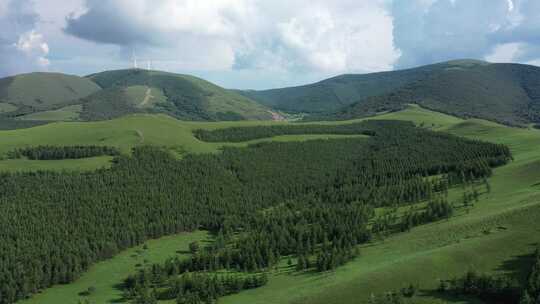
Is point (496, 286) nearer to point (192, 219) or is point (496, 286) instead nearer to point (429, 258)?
point (429, 258)

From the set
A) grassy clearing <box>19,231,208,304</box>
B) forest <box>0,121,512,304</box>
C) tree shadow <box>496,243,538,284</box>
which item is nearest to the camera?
tree shadow <box>496,243,538,284</box>

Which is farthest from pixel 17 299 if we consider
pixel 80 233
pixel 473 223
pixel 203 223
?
pixel 473 223

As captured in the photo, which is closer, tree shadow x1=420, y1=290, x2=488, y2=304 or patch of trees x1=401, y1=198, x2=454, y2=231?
tree shadow x1=420, y1=290, x2=488, y2=304

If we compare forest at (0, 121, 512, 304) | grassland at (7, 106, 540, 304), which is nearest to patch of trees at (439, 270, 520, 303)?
grassland at (7, 106, 540, 304)

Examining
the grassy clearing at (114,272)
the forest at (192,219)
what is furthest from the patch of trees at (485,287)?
the grassy clearing at (114,272)

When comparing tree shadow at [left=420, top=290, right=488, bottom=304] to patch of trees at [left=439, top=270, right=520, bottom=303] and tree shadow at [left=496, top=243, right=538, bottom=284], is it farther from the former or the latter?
tree shadow at [left=496, top=243, right=538, bottom=284]

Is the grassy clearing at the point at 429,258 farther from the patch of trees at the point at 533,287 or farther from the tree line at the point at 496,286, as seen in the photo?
the patch of trees at the point at 533,287
